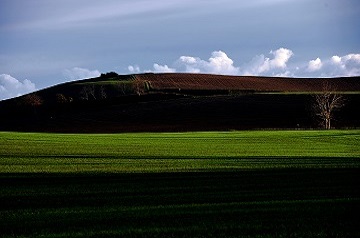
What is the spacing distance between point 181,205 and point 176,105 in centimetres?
10473

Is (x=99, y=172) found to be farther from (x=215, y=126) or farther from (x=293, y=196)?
(x=215, y=126)

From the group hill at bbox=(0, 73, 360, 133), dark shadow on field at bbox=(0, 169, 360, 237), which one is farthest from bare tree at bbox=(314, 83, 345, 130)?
dark shadow on field at bbox=(0, 169, 360, 237)

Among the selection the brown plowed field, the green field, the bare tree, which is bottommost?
the green field

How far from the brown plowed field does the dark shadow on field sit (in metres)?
122

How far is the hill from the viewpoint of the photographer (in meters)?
103

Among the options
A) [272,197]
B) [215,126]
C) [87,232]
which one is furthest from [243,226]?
[215,126]

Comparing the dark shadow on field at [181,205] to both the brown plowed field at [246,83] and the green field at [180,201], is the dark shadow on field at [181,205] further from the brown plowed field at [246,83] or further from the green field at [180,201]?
the brown plowed field at [246,83]

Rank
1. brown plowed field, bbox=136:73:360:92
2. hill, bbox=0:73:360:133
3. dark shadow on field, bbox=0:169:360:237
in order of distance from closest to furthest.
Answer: dark shadow on field, bbox=0:169:360:237 < hill, bbox=0:73:360:133 < brown plowed field, bbox=136:73:360:92

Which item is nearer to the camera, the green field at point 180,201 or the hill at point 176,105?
the green field at point 180,201

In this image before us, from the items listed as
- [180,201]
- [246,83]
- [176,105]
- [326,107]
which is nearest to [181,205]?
[180,201]

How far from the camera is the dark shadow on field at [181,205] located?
469 inches

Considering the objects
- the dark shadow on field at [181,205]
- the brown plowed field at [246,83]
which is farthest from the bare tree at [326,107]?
the dark shadow on field at [181,205]

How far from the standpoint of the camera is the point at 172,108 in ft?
384

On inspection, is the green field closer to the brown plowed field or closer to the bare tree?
the bare tree
